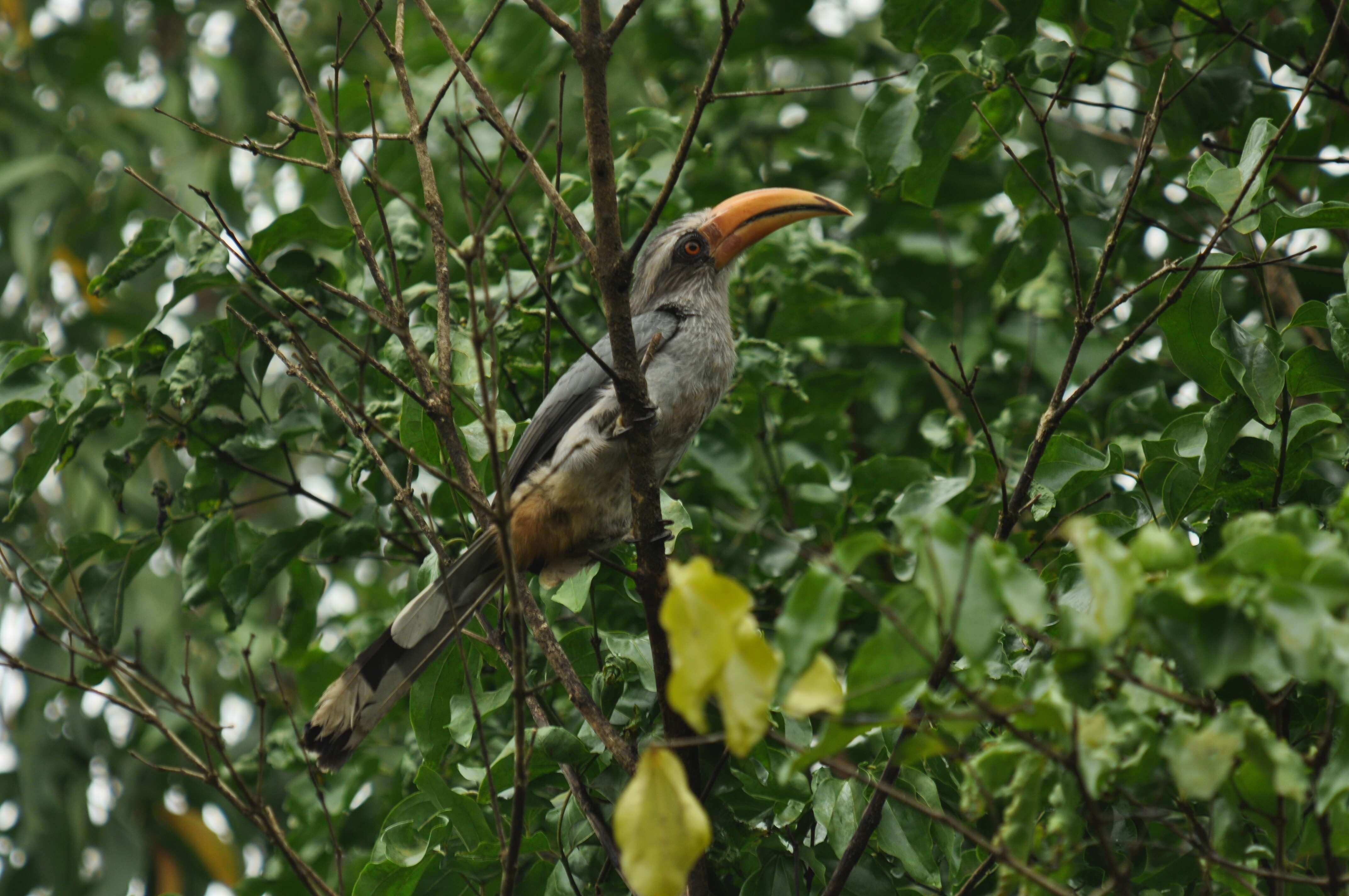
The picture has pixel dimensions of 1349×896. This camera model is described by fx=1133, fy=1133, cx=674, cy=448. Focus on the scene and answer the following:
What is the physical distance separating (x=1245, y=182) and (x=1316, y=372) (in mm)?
432

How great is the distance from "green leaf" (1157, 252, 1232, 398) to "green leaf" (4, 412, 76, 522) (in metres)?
2.78

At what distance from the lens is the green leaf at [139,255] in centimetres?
327

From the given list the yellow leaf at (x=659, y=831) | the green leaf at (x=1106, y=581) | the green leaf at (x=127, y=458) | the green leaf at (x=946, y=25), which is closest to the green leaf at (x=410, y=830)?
the yellow leaf at (x=659, y=831)

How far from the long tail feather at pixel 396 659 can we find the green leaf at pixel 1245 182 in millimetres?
1893

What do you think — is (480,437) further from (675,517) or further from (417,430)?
(675,517)

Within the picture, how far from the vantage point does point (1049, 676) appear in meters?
1.64

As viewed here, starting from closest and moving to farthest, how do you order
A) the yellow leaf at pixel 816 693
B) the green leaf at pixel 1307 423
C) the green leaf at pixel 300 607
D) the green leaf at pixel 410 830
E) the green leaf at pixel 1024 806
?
the yellow leaf at pixel 816 693
the green leaf at pixel 1024 806
the green leaf at pixel 1307 423
the green leaf at pixel 410 830
the green leaf at pixel 300 607

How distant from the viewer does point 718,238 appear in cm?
384

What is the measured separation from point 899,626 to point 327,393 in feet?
6.99

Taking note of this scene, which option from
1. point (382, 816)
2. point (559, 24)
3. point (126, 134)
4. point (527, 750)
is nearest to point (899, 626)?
point (527, 750)

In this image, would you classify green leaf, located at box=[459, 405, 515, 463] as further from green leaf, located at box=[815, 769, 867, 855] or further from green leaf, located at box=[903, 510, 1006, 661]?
green leaf, located at box=[903, 510, 1006, 661]

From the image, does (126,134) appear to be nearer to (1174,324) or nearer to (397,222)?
(397,222)

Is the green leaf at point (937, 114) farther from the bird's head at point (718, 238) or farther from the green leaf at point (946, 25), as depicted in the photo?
the bird's head at point (718, 238)

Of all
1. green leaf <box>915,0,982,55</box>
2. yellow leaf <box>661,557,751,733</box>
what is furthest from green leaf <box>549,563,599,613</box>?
green leaf <box>915,0,982,55</box>
